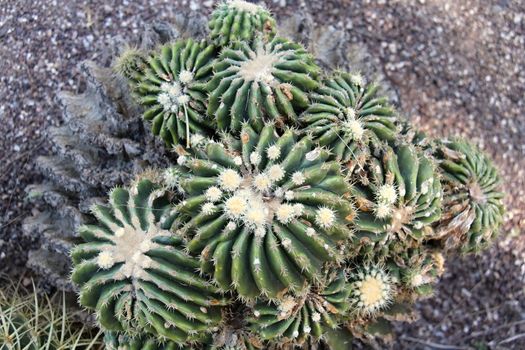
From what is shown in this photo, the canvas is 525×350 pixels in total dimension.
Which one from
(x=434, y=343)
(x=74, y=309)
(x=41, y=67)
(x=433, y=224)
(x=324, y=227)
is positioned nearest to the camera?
(x=324, y=227)

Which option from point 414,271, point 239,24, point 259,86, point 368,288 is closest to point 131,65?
point 239,24

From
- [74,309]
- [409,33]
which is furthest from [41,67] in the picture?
[409,33]

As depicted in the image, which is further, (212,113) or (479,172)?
(479,172)

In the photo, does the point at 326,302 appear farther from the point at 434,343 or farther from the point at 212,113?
the point at 434,343

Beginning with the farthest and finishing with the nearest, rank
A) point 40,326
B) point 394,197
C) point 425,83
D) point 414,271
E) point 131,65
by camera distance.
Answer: point 425,83, point 40,326, point 131,65, point 414,271, point 394,197

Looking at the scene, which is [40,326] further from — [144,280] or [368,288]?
[368,288]

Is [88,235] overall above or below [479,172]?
below
